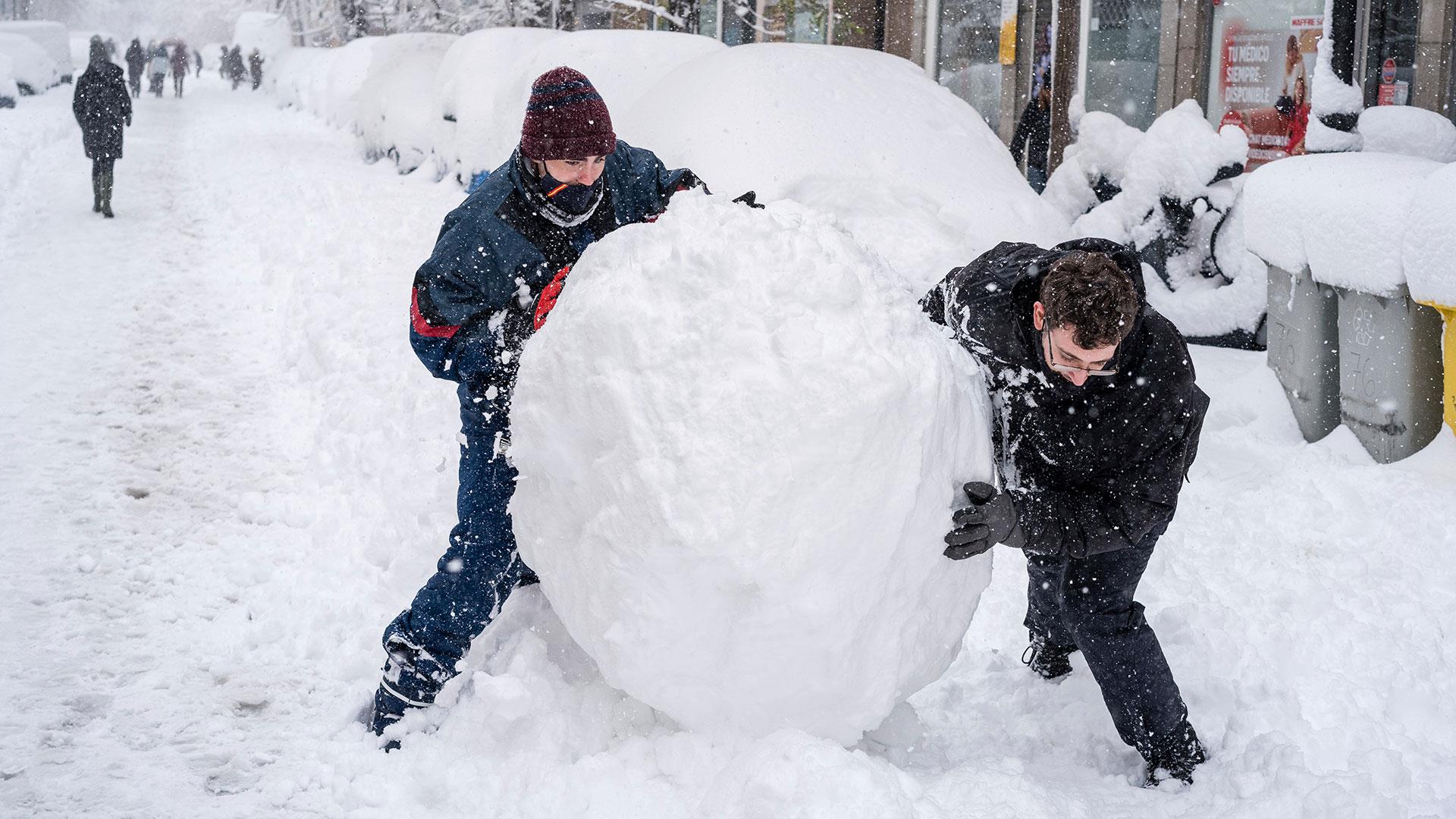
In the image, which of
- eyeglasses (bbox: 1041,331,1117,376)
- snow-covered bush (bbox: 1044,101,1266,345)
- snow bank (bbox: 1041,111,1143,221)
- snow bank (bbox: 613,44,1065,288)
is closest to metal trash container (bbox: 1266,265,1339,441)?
snow bank (bbox: 613,44,1065,288)

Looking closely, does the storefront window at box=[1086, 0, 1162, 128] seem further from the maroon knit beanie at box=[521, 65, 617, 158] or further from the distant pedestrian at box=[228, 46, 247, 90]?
the distant pedestrian at box=[228, 46, 247, 90]

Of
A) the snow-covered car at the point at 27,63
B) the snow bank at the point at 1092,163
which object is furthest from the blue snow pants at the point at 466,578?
the snow-covered car at the point at 27,63

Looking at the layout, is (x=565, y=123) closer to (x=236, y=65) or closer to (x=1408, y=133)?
(x=1408, y=133)

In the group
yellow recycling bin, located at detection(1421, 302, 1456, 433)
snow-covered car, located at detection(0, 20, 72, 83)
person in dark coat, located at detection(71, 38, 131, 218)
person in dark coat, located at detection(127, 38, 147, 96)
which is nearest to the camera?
yellow recycling bin, located at detection(1421, 302, 1456, 433)

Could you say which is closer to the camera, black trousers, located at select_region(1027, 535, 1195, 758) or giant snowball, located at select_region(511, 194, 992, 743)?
giant snowball, located at select_region(511, 194, 992, 743)

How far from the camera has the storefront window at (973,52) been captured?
13.0 metres

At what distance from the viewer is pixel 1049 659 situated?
344cm

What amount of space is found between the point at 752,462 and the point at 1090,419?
87 centimetres

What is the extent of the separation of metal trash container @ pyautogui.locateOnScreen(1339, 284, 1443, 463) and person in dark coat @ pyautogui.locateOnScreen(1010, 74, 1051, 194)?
6801mm

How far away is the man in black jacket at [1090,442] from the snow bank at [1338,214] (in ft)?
7.50

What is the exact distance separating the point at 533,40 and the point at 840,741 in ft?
36.4

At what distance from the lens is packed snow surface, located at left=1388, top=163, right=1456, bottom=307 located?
4211 millimetres

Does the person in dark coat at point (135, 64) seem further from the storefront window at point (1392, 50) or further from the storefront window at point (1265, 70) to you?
the storefront window at point (1392, 50)

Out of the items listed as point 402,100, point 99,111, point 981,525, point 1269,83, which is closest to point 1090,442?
point 981,525
